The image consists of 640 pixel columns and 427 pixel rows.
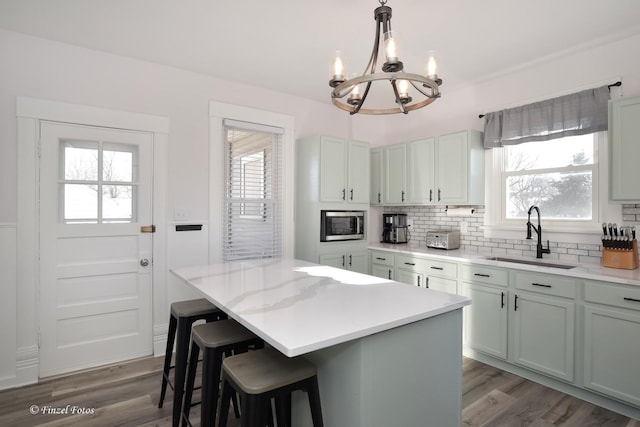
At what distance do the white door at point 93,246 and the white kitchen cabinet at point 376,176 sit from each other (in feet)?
8.45

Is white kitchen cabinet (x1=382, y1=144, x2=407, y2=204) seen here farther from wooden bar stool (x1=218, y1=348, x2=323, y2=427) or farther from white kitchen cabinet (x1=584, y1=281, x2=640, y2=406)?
wooden bar stool (x1=218, y1=348, x2=323, y2=427)

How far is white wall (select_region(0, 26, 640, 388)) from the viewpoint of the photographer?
2.67 metres

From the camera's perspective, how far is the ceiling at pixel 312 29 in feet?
7.72

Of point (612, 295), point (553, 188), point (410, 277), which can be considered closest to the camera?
point (612, 295)

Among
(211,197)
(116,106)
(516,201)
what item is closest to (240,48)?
(116,106)

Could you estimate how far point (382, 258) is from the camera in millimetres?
4047

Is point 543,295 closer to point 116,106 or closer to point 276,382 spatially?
point 276,382

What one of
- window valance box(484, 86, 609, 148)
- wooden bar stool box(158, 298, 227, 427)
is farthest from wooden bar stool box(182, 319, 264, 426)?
window valance box(484, 86, 609, 148)

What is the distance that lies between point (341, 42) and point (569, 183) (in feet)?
7.73

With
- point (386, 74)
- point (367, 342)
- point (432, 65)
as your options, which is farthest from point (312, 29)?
point (367, 342)

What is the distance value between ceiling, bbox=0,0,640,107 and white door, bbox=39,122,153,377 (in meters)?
0.79

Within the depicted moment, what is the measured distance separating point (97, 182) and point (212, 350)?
2.06 metres

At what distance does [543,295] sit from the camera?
8.84 feet

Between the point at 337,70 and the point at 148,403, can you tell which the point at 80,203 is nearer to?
the point at 148,403
